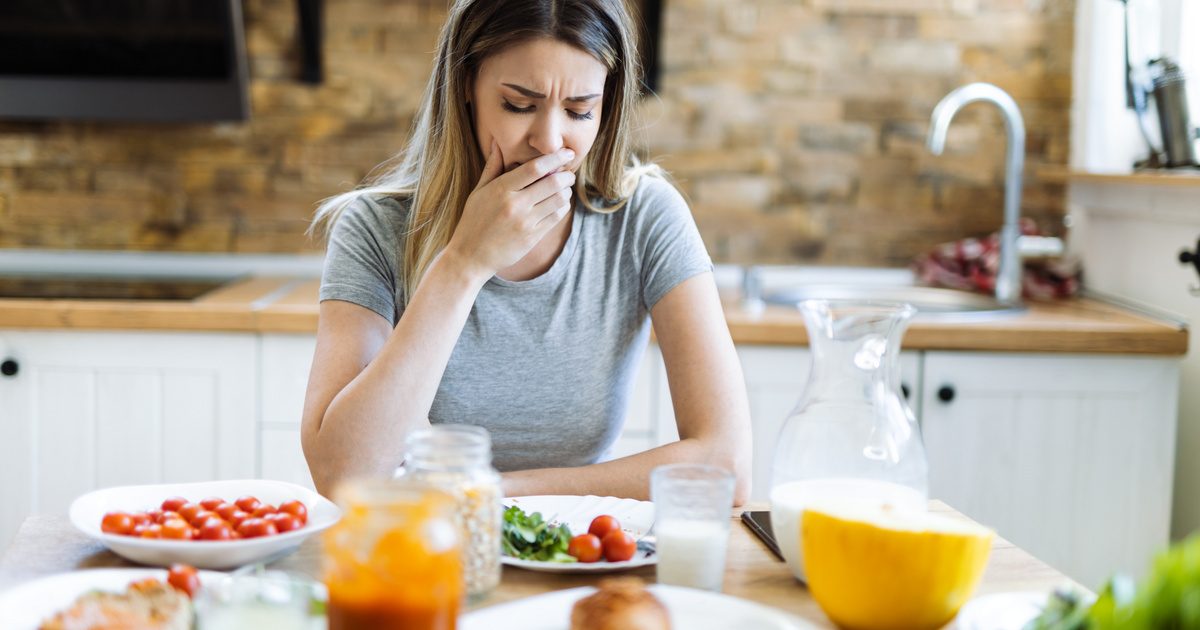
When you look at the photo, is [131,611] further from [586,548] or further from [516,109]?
[516,109]

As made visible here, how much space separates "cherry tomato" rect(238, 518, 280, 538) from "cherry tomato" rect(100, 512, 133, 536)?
101 mm

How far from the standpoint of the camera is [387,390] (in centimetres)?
141

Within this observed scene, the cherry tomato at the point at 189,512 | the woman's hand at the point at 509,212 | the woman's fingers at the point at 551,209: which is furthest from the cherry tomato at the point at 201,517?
the woman's fingers at the point at 551,209

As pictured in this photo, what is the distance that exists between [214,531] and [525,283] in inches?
29.1

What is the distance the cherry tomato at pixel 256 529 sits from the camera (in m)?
1.07

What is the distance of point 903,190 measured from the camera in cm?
296

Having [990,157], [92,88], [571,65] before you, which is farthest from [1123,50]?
[92,88]

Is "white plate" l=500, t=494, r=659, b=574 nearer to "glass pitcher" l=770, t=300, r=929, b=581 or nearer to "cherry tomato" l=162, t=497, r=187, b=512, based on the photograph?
"glass pitcher" l=770, t=300, r=929, b=581

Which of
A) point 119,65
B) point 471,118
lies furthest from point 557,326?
point 119,65

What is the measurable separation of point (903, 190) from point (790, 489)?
204cm

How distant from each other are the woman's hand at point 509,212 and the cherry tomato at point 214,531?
0.52 meters

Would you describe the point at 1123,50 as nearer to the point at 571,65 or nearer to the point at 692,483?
the point at 571,65

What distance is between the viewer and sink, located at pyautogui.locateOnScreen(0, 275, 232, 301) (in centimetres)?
249

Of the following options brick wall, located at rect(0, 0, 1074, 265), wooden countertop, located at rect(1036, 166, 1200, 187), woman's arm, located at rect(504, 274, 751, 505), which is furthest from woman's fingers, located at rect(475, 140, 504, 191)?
wooden countertop, located at rect(1036, 166, 1200, 187)
